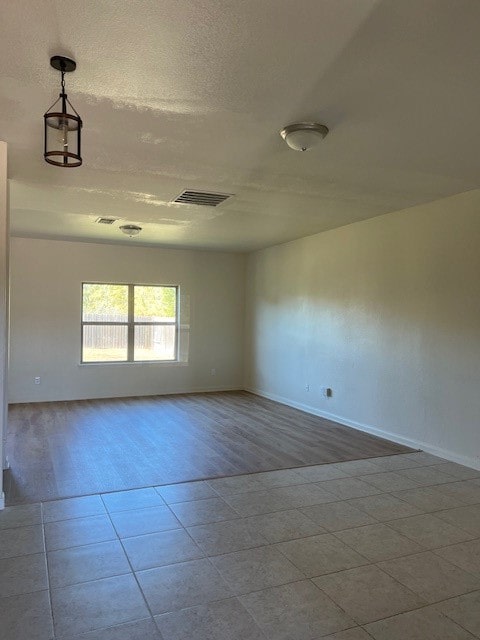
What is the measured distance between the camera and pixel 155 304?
8062mm

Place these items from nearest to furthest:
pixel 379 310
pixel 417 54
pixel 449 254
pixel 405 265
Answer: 1. pixel 417 54
2. pixel 449 254
3. pixel 405 265
4. pixel 379 310

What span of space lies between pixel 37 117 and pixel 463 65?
7.47 feet

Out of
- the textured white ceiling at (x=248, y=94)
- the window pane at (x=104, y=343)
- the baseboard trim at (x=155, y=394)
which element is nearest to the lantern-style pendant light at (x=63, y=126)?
the textured white ceiling at (x=248, y=94)

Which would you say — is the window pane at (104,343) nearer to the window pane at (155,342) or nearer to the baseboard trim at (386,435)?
the window pane at (155,342)

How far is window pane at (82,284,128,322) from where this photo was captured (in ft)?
24.9

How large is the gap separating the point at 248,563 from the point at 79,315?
223 inches

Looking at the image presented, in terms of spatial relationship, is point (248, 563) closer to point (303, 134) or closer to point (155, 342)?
point (303, 134)

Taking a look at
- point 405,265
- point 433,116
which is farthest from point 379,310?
point 433,116

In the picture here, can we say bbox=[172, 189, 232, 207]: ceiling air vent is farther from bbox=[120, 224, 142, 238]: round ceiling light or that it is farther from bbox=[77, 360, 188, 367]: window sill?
bbox=[77, 360, 188, 367]: window sill

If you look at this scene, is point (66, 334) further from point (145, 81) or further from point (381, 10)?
point (381, 10)

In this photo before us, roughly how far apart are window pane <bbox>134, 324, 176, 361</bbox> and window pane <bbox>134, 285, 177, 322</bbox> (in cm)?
15

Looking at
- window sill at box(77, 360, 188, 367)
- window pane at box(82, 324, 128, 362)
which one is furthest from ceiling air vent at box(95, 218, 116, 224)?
window sill at box(77, 360, 188, 367)

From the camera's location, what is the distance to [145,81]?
233 cm

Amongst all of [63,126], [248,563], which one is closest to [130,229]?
[63,126]
